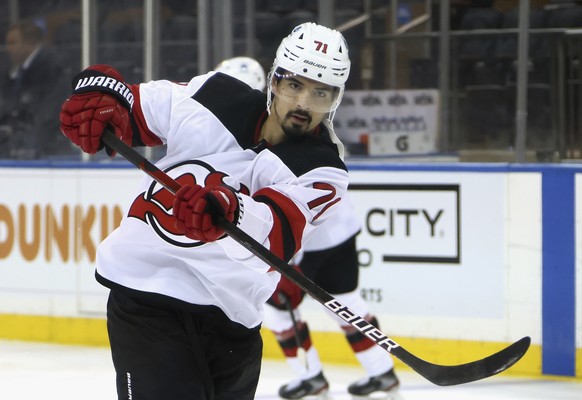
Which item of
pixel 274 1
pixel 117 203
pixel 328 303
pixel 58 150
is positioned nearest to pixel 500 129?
pixel 274 1

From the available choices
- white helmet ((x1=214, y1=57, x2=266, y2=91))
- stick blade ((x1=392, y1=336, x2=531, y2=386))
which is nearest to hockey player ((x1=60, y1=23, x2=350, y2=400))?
stick blade ((x1=392, y1=336, x2=531, y2=386))

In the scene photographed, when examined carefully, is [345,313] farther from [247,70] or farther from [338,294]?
[247,70]

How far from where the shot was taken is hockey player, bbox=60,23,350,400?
2170 millimetres

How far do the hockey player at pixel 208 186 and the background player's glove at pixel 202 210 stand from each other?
0.10 meters

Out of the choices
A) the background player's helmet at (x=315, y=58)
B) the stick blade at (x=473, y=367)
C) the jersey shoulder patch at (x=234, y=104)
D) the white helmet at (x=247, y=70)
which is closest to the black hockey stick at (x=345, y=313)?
the stick blade at (x=473, y=367)

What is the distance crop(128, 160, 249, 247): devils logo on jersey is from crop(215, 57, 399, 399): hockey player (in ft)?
6.66

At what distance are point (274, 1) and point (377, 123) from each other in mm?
765

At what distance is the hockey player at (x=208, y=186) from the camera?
2.17 m

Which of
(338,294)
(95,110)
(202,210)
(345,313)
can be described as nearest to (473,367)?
(345,313)

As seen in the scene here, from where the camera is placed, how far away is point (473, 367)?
2275 mm

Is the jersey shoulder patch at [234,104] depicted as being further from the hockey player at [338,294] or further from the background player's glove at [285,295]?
the background player's glove at [285,295]

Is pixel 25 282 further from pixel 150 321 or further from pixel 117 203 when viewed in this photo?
pixel 150 321

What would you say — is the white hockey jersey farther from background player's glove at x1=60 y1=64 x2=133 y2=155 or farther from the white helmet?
the white helmet

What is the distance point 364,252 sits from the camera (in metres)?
4.88
